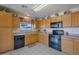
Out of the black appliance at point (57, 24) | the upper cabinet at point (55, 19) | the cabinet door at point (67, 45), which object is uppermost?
the upper cabinet at point (55, 19)

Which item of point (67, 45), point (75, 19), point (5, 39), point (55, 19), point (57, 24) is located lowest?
point (67, 45)

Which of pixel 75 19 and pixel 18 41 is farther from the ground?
pixel 75 19

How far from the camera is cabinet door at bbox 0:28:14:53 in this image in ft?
8.74

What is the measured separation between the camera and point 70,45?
8.75 feet

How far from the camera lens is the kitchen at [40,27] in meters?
2.58

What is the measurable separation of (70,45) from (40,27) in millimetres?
2415

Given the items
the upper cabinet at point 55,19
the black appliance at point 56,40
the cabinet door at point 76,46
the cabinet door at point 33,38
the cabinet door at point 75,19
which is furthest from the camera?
the cabinet door at point 33,38

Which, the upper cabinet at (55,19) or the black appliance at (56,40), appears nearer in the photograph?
the black appliance at (56,40)

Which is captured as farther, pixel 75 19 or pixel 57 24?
pixel 57 24

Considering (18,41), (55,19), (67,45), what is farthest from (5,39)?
(55,19)

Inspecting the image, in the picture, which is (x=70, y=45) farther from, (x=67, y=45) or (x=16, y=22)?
(x=16, y=22)

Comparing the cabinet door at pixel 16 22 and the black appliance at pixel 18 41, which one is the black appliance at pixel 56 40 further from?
the cabinet door at pixel 16 22

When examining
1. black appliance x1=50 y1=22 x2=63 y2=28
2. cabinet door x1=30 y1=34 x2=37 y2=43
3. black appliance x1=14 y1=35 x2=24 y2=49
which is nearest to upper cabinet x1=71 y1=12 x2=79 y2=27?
black appliance x1=50 y1=22 x2=63 y2=28

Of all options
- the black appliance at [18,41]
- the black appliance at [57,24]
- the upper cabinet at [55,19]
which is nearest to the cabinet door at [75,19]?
the black appliance at [57,24]
